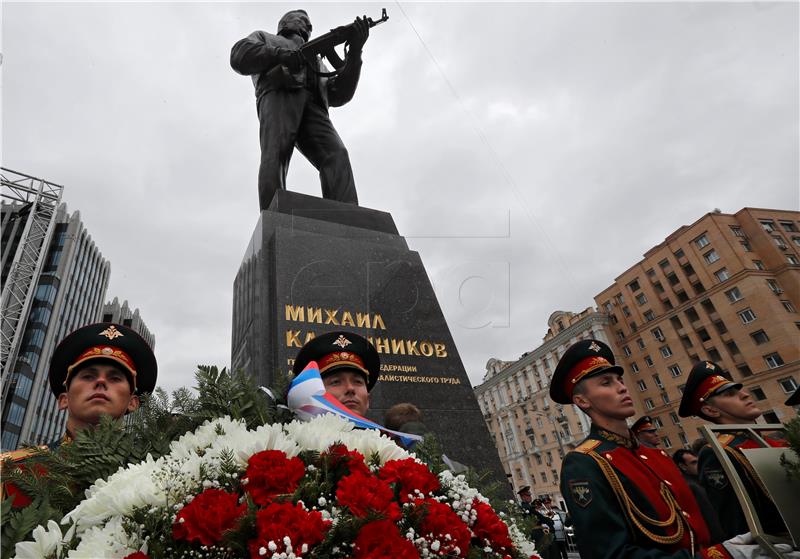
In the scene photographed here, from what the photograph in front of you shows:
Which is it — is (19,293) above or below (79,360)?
above

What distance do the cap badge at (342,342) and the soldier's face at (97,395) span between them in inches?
44.3

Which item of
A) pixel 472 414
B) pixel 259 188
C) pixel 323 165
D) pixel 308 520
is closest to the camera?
pixel 308 520

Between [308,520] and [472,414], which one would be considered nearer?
[308,520]

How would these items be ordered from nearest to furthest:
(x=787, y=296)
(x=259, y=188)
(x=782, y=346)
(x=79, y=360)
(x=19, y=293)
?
(x=79, y=360), (x=259, y=188), (x=19, y=293), (x=782, y=346), (x=787, y=296)

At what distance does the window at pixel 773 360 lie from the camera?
40.8m

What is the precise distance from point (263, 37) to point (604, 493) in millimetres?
7939

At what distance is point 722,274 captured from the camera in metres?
46.9

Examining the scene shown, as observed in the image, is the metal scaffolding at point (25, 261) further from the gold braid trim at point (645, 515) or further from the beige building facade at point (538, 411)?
the beige building facade at point (538, 411)

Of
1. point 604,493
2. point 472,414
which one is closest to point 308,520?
point 604,493

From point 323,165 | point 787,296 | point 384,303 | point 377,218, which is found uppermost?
point 787,296

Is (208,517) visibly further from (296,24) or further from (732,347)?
(732,347)

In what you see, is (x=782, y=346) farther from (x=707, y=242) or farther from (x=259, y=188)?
(x=259, y=188)

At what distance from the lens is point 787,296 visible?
44.5 meters

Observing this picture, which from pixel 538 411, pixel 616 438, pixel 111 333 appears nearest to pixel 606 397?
pixel 616 438
